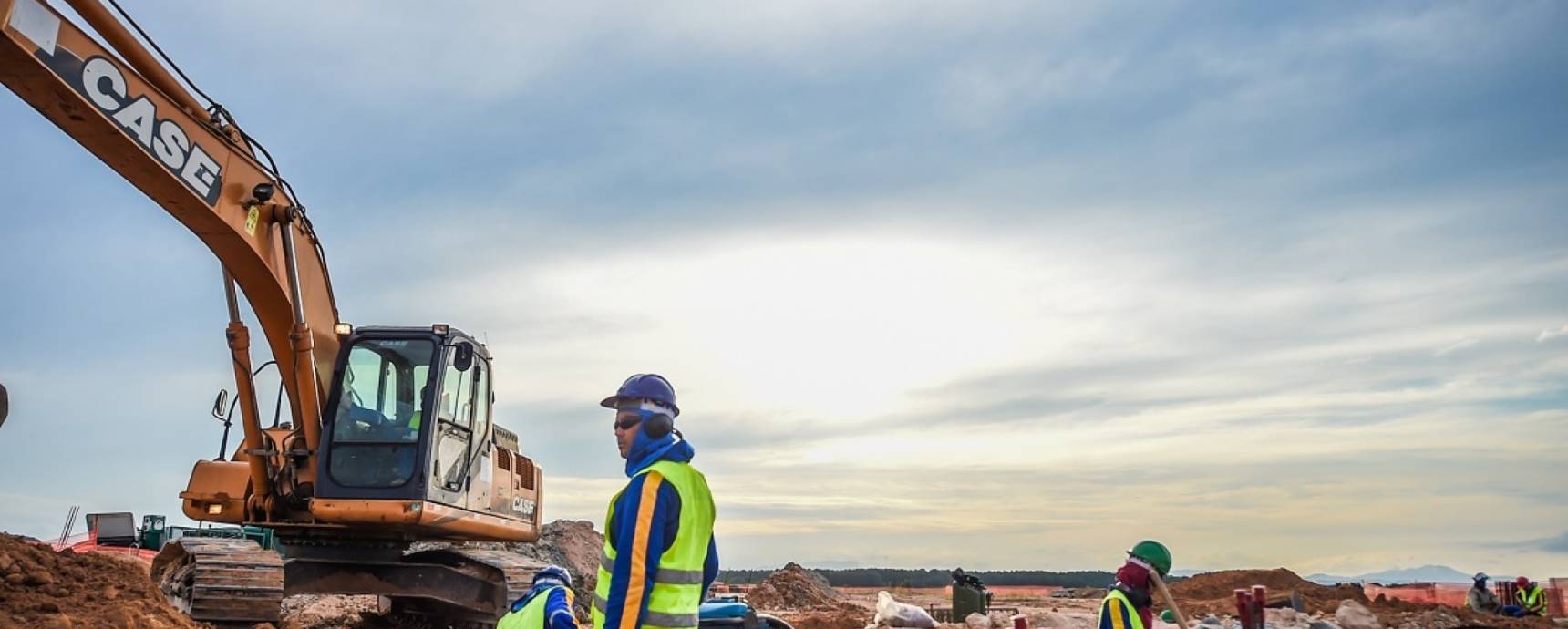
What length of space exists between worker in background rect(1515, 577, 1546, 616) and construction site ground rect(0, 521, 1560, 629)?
1081mm

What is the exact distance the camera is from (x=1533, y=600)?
21.8 m

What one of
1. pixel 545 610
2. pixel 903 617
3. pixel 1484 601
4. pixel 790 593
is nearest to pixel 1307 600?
pixel 1484 601

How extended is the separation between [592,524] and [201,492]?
16127mm

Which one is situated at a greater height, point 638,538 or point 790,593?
point 638,538

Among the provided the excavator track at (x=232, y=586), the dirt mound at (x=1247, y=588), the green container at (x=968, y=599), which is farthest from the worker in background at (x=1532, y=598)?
the excavator track at (x=232, y=586)

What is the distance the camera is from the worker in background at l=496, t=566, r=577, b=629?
181 inches

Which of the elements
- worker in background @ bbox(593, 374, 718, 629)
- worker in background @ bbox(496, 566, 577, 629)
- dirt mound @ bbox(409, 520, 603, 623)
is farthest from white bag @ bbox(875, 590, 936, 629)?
worker in background @ bbox(593, 374, 718, 629)

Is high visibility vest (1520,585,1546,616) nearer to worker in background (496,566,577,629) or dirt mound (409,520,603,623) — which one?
dirt mound (409,520,603,623)

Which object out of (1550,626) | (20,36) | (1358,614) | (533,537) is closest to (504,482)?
(533,537)

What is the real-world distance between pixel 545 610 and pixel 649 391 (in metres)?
0.95

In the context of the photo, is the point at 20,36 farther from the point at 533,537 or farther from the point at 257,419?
the point at 533,537

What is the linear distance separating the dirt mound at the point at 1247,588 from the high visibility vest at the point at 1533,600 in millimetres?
2959

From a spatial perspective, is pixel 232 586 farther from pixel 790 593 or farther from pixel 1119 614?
pixel 790 593

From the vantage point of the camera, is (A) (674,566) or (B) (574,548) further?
(B) (574,548)
